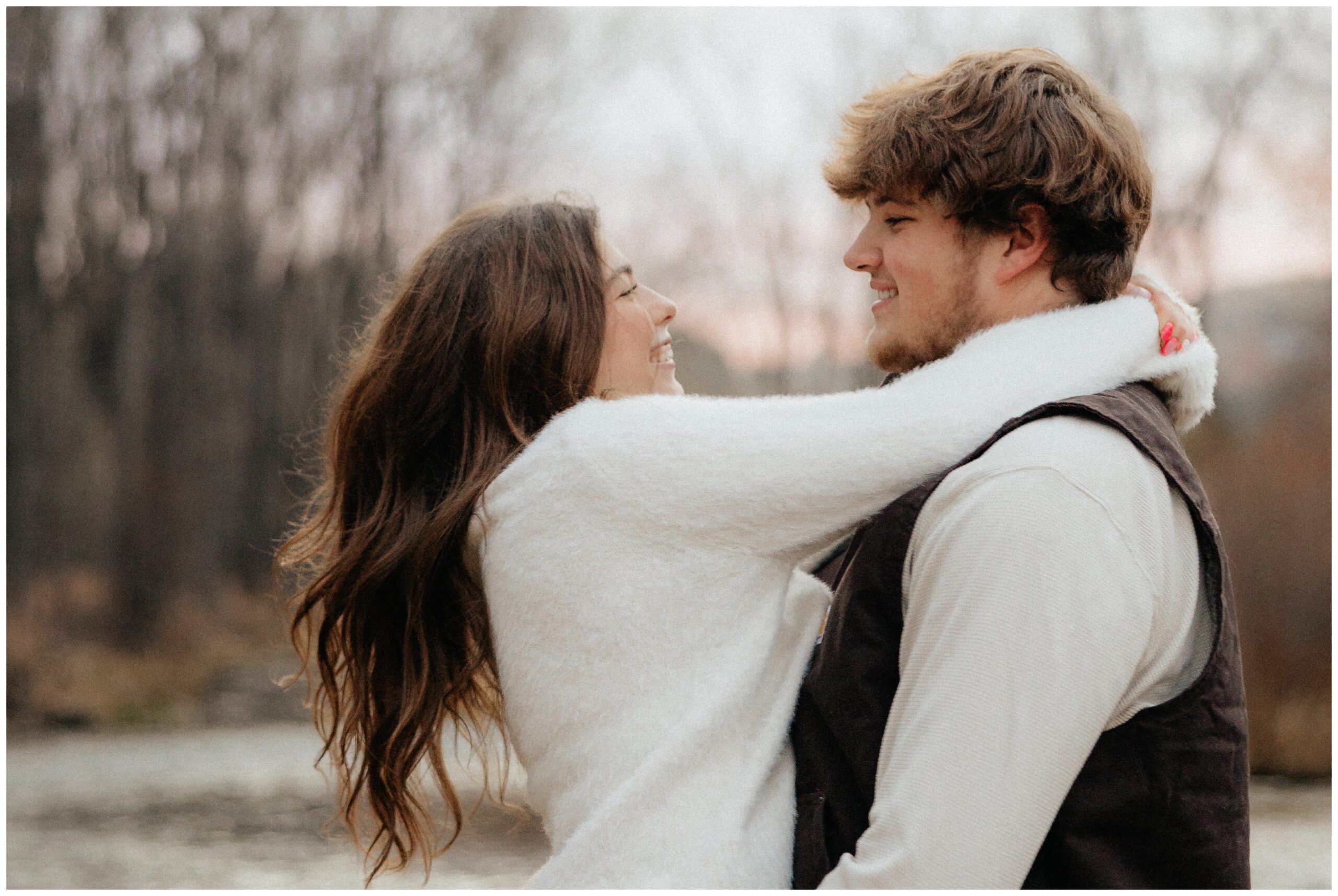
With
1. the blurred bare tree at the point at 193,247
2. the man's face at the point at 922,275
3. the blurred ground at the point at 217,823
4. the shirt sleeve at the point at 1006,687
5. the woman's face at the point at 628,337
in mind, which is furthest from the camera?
the blurred bare tree at the point at 193,247

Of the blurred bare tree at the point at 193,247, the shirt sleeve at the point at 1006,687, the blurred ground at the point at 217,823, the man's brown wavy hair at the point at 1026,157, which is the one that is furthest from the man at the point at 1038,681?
the blurred bare tree at the point at 193,247

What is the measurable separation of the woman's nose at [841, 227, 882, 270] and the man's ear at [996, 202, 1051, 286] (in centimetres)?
18

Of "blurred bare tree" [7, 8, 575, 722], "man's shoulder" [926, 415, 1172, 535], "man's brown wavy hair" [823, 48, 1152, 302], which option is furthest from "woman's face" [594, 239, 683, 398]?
"blurred bare tree" [7, 8, 575, 722]

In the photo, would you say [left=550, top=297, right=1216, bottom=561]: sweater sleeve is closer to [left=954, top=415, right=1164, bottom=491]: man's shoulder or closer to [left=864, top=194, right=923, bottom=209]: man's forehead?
[left=954, top=415, right=1164, bottom=491]: man's shoulder

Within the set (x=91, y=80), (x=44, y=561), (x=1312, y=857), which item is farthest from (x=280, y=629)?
(x=1312, y=857)

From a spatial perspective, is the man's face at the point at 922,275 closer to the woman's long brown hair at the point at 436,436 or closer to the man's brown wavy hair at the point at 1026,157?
the man's brown wavy hair at the point at 1026,157

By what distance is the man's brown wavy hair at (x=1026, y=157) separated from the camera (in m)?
1.57

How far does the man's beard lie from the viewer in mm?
1634

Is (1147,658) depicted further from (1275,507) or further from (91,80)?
(91,80)

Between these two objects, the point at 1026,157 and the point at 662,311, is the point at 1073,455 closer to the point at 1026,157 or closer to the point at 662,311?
the point at 1026,157

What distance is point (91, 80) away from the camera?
31.1 ft

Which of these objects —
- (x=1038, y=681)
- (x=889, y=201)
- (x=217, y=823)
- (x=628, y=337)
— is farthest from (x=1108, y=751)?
(x=217, y=823)

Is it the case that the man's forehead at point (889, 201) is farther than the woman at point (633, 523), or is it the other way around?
the man's forehead at point (889, 201)

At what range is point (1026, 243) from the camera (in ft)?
5.28
